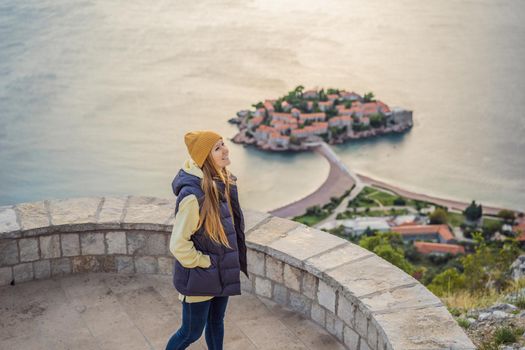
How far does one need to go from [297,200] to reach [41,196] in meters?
12.3

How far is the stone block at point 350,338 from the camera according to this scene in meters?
3.08

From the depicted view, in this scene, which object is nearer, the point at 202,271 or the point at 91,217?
the point at 202,271

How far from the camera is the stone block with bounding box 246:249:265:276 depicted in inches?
137

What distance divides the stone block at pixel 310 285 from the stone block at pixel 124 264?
37.3 inches

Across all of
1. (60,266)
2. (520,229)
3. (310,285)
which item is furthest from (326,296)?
(520,229)

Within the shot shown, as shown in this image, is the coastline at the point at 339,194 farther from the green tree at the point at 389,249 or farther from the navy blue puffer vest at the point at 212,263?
the navy blue puffer vest at the point at 212,263

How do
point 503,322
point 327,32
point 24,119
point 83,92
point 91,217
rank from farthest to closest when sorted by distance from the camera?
point 327,32, point 83,92, point 24,119, point 503,322, point 91,217

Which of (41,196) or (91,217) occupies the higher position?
(91,217)

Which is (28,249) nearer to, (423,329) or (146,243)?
(146,243)

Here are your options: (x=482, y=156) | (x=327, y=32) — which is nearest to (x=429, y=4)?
(x=327, y=32)

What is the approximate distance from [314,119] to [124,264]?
149 ft

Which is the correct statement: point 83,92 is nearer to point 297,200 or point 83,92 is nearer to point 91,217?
point 297,200

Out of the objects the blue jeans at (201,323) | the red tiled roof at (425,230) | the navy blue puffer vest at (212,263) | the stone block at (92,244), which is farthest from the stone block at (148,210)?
the red tiled roof at (425,230)

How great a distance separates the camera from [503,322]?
4.24 m
